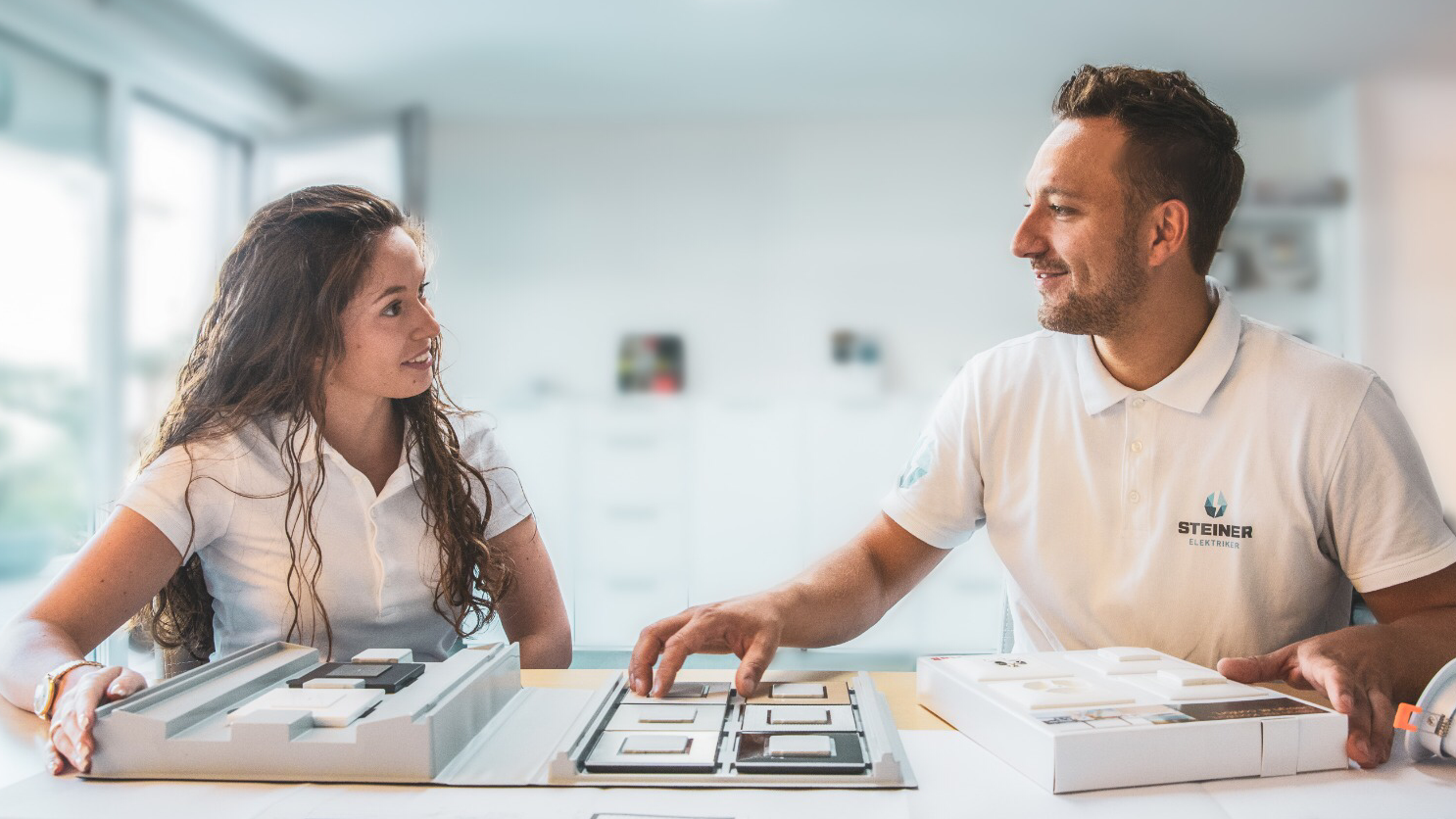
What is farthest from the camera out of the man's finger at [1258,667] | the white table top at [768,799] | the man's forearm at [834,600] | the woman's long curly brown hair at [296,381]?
the woman's long curly brown hair at [296,381]

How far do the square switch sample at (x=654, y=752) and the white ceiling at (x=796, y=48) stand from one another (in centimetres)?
319

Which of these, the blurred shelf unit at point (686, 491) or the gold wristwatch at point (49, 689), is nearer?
the gold wristwatch at point (49, 689)

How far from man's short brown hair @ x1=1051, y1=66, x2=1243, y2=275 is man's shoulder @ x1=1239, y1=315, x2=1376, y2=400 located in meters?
0.14

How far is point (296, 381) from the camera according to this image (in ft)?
4.43

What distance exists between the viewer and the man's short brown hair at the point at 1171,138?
4.33 ft

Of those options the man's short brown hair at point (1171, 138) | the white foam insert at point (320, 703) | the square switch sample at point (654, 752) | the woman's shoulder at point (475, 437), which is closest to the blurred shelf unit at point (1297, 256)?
the man's short brown hair at point (1171, 138)

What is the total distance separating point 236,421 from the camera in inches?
50.9

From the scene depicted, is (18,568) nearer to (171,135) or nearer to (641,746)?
(171,135)

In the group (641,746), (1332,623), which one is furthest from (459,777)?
(1332,623)

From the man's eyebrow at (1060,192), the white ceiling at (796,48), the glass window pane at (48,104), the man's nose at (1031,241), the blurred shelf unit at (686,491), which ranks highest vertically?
the white ceiling at (796,48)

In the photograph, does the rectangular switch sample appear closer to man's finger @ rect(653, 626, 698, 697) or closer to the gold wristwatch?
man's finger @ rect(653, 626, 698, 697)

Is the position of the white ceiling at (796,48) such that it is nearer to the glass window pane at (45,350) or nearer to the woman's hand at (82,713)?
the glass window pane at (45,350)

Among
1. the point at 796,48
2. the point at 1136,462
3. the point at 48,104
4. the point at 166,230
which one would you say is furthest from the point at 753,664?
the point at 166,230

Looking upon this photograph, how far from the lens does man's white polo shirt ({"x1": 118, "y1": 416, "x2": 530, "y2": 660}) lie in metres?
1.21
